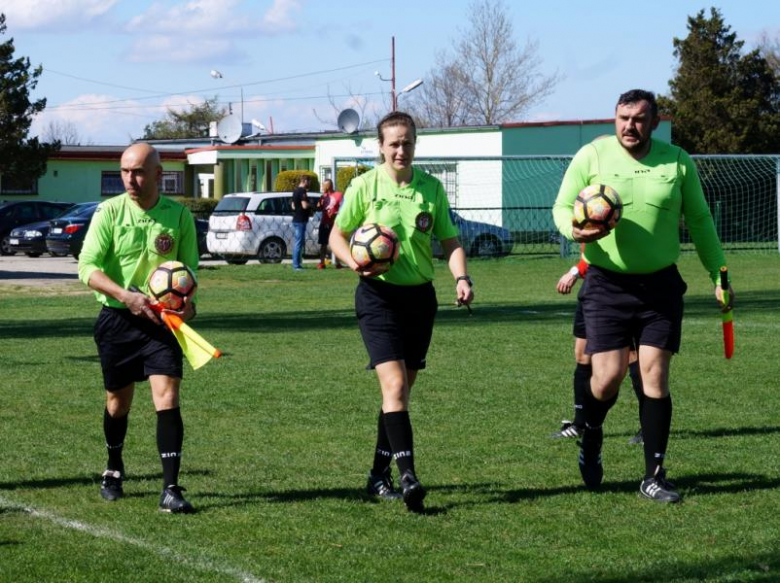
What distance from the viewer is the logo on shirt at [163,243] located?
681 centimetres

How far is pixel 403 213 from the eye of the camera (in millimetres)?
6992

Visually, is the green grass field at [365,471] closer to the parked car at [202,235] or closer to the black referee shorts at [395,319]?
the black referee shorts at [395,319]

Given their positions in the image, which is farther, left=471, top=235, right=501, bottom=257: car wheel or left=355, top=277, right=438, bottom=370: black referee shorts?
left=471, top=235, right=501, bottom=257: car wheel

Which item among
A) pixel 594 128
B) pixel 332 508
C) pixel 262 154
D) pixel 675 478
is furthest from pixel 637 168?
pixel 262 154

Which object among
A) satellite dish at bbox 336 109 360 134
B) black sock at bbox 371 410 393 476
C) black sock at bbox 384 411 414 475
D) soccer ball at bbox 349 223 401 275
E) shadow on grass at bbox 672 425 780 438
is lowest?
shadow on grass at bbox 672 425 780 438

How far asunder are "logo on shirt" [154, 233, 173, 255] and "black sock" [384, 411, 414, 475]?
4.59 ft

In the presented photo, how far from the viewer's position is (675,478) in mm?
7605

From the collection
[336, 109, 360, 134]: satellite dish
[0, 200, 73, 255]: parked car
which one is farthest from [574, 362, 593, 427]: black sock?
[336, 109, 360, 134]: satellite dish

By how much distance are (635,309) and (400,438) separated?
1.39 meters

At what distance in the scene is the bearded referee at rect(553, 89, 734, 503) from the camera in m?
6.96

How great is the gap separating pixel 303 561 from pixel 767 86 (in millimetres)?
49381

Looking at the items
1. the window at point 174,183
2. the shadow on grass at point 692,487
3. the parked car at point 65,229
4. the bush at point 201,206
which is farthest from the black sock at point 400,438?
the window at point 174,183

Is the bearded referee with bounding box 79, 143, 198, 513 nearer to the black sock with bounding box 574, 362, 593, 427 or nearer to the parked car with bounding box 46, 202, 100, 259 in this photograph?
the black sock with bounding box 574, 362, 593, 427

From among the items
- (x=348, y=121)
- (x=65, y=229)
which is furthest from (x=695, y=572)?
(x=348, y=121)
